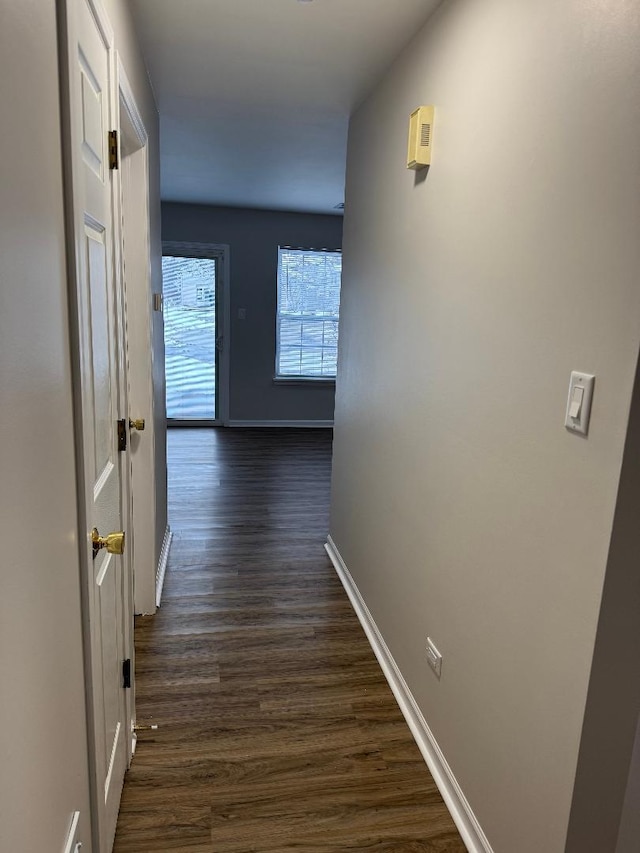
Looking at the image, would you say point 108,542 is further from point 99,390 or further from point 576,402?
point 576,402

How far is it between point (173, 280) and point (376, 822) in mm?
6065

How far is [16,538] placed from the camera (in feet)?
2.61

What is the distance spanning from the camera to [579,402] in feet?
3.91

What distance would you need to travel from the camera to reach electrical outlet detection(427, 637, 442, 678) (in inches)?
74.7

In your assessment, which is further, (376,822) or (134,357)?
(134,357)

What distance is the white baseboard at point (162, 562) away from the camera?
2.95 m

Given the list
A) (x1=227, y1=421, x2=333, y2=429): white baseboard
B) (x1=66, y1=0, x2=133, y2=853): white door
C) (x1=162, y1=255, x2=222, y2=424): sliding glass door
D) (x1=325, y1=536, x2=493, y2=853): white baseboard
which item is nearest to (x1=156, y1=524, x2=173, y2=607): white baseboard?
(x1=325, y1=536, x2=493, y2=853): white baseboard

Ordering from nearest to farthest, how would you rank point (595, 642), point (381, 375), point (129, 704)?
point (595, 642) < point (129, 704) < point (381, 375)

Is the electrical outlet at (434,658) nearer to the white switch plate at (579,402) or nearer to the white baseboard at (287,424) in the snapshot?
the white switch plate at (579,402)

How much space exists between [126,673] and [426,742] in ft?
3.34

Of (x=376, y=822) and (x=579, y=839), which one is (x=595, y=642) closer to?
(x=579, y=839)

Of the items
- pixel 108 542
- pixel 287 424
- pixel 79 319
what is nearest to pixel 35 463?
pixel 79 319

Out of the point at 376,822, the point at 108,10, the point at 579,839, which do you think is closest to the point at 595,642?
the point at 579,839

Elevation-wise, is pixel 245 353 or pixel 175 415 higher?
pixel 245 353
